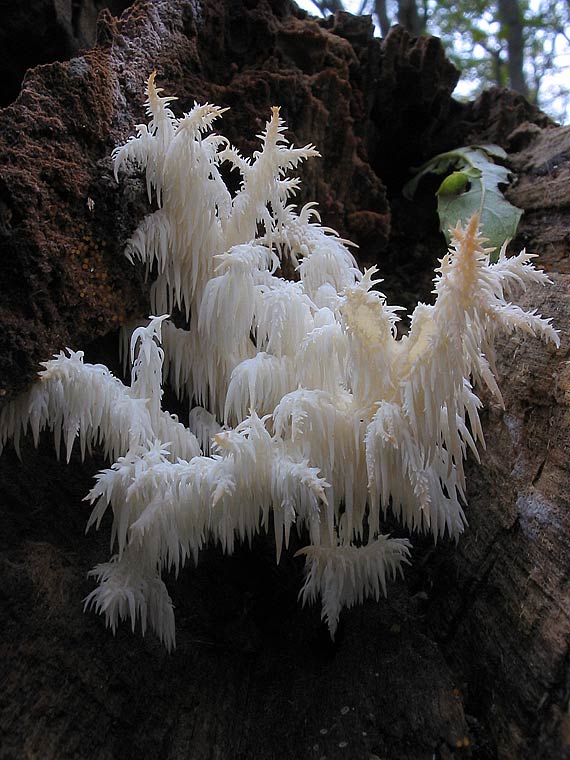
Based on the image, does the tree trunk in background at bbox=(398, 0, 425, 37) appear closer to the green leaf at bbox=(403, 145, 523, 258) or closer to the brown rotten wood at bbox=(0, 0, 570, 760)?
the green leaf at bbox=(403, 145, 523, 258)

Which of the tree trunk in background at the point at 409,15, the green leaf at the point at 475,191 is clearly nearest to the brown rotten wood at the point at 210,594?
the green leaf at the point at 475,191

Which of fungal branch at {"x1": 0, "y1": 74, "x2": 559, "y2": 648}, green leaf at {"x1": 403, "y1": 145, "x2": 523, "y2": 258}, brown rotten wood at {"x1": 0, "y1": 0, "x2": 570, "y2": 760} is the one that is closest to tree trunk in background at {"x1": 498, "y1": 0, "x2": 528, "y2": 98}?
green leaf at {"x1": 403, "y1": 145, "x2": 523, "y2": 258}

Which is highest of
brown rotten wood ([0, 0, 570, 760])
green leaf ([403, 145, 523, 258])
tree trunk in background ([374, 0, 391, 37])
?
tree trunk in background ([374, 0, 391, 37])

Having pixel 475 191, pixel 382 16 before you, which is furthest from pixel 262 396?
pixel 382 16

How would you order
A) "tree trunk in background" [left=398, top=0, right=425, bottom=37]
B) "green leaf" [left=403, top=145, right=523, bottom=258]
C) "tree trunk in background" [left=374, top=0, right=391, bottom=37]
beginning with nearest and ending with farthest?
"green leaf" [left=403, top=145, right=523, bottom=258]
"tree trunk in background" [left=398, top=0, right=425, bottom=37]
"tree trunk in background" [left=374, top=0, right=391, bottom=37]

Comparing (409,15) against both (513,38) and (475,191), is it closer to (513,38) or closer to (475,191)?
(513,38)
